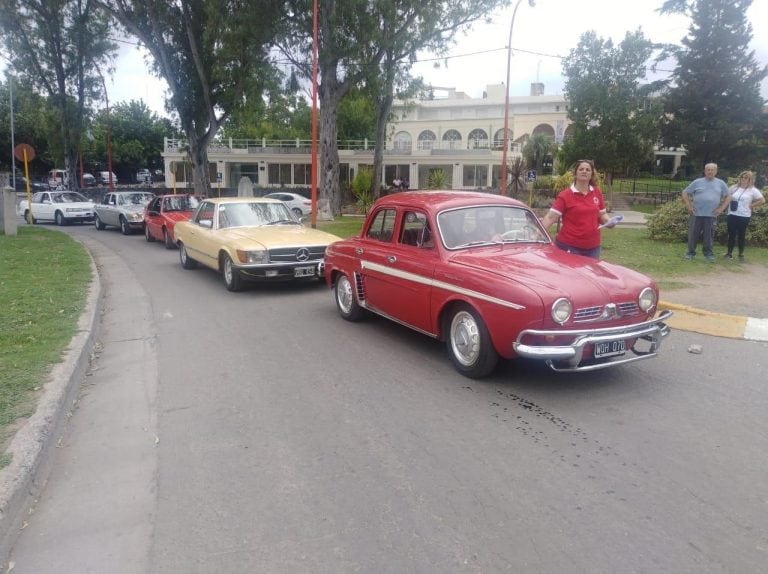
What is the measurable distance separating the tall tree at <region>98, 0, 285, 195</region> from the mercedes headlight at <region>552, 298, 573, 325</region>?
21747mm

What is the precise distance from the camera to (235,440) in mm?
4488

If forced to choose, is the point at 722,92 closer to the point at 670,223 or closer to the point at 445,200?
the point at 670,223

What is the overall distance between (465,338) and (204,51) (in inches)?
984

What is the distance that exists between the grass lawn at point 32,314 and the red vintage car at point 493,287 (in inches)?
131

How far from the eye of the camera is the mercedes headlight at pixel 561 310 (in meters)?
4.97

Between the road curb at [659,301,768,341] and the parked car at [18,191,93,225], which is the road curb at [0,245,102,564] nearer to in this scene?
the road curb at [659,301,768,341]

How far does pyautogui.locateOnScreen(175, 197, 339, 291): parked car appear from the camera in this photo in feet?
32.1

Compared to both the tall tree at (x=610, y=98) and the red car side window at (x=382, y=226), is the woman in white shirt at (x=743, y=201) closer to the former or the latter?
the red car side window at (x=382, y=226)

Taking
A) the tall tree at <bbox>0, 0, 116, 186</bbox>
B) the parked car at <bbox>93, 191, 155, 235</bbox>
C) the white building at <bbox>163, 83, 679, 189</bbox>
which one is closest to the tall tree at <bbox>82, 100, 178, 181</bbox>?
the white building at <bbox>163, 83, 679, 189</bbox>

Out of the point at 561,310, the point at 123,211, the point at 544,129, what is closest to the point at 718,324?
the point at 561,310

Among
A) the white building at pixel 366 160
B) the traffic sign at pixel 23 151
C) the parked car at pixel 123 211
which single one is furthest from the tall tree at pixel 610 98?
the traffic sign at pixel 23 151

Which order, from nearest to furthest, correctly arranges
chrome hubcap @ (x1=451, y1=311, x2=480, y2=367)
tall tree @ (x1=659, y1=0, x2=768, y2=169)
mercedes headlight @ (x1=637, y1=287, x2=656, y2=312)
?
mercedes headlight @ (x1=637, y1=287, x2=656, y2=312) → chrome hubcap @ (x1=451, y1=311, x2=480, y2=367) → tall tree @ (x1=659, y1=0, x2=768, y2=169)

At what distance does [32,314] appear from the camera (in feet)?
25.4

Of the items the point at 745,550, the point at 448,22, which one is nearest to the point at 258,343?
the point at 745,550
